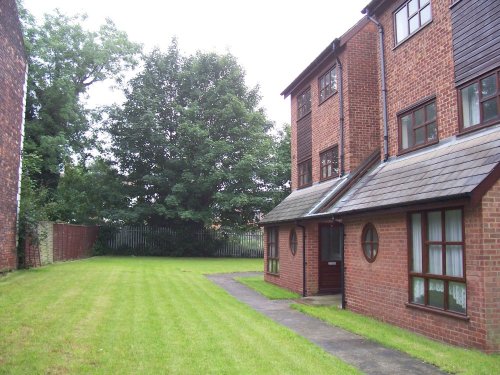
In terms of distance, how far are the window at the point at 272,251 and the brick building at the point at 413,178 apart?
57.4 inches

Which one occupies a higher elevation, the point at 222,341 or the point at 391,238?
the point at 391,238

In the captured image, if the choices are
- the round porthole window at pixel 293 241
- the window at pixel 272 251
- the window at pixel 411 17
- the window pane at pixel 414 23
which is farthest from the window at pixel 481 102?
the window at pixel 272 251

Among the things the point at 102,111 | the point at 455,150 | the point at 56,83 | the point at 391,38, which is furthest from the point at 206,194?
the point at 455,150

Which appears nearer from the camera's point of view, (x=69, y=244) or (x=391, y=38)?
(x=391, y=38)

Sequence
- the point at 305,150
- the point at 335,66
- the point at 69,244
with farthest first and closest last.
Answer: the point at 69,244 < the point at 305,150 < the point at 335,66

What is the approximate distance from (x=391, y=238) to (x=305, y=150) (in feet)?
26.7

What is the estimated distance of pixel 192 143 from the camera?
32062mm

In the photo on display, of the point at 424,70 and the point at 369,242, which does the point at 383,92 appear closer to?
the point at 424,70

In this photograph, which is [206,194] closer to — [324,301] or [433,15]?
[324,301]

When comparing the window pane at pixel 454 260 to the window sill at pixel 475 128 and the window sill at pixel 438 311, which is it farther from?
the window sill at pixel 475 128

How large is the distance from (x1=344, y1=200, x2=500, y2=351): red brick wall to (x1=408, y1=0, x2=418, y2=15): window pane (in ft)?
15.9

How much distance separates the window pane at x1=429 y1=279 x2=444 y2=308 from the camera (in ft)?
26.7

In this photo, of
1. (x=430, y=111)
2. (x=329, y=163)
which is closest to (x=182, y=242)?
(x=329, y=163)

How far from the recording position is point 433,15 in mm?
10281
